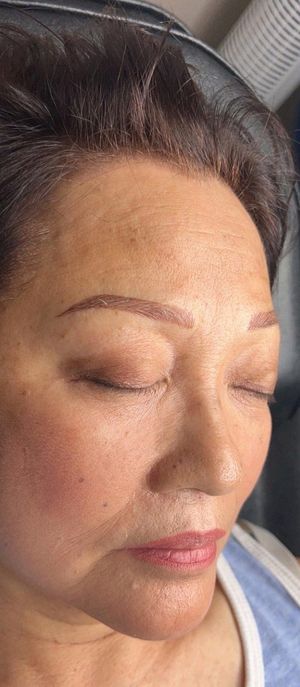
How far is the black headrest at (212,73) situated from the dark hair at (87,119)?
105mm

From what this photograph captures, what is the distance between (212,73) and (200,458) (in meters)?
0.68

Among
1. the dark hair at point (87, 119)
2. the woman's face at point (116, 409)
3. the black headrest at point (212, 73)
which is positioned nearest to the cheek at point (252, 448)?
the woman's face at point (116, 409)

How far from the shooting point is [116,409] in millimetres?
640

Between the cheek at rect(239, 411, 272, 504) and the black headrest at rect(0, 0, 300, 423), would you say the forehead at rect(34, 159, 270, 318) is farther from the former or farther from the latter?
the black headrest at rect(0, 0, 300, 423)

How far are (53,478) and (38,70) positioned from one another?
47 cm

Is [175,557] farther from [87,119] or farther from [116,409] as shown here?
[87,119]

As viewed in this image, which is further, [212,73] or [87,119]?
[212,73]

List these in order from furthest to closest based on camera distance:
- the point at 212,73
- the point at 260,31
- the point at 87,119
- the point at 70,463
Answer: the point at 260,31 → the point at 212,73 → the point at 87,119 → the point at 70,463

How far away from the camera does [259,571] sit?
107 cm

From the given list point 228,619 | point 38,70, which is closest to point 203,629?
point 228,619

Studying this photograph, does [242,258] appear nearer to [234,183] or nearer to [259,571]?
[234,183]

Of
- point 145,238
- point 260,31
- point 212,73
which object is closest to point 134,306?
point 145,238

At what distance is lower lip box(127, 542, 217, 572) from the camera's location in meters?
0.65

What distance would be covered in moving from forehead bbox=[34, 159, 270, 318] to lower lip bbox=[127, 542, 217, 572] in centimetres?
26
